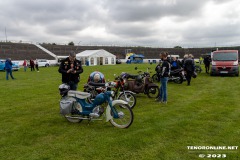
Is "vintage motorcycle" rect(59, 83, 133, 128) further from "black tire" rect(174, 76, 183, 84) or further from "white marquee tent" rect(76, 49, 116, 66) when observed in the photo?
"white marquee tent" rect(76, 49, 116, 66)

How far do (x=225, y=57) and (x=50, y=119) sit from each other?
15563mm

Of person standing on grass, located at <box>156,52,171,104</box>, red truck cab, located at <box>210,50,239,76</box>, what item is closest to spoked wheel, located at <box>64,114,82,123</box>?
person standing on grass, located at <box>156,52,171,104</box>

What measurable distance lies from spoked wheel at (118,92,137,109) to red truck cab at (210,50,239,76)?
1222cm

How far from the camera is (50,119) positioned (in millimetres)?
6336

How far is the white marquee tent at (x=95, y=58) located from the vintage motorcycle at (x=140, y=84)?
4029 centimetres

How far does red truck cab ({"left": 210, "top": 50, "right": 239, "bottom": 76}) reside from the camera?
1690cm

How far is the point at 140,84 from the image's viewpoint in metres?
8.91

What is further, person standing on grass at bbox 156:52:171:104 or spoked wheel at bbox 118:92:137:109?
person standing on grass at bbox 156:52:171:104

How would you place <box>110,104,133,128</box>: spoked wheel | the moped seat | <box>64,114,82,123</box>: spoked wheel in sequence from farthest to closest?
<box>64,114,82,123</box>: spoked wheel
the moped seat
<box>110,104,133,128</box>: spoked wheel

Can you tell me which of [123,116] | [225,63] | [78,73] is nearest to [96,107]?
[123,116]

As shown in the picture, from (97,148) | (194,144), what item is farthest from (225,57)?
(97,148)

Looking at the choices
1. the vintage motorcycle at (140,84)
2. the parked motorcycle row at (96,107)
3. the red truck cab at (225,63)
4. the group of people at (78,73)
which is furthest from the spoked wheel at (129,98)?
the red truck cab at (225,63)

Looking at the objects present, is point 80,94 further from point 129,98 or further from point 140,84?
point 140,84

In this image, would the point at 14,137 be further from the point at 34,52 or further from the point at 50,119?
the point at 34,52
